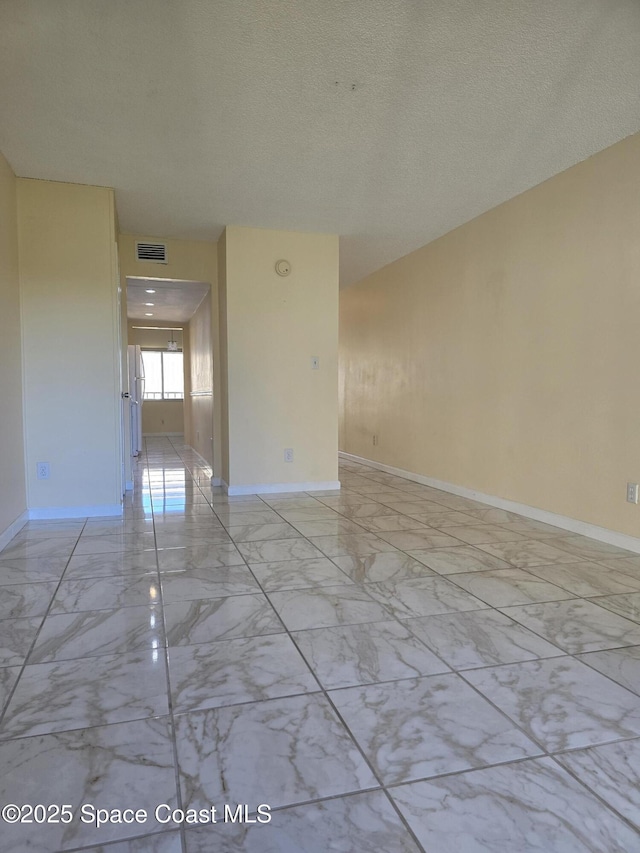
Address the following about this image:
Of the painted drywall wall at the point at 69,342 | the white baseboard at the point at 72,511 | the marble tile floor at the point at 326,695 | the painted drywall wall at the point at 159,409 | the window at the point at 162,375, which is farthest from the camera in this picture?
the window at the point at 162,375

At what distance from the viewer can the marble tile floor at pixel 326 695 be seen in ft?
3.38

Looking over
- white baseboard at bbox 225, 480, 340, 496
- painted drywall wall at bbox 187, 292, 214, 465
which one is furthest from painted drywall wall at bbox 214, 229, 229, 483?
painted drywall wall at bbox 187, 292, 214, 465

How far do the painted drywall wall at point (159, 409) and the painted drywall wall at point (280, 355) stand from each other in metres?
6.79

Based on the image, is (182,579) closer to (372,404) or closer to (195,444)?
(372,404)

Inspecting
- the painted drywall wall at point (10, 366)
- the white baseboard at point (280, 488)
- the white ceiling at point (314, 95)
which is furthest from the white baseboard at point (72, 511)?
the white ceiling at point (314, 95)

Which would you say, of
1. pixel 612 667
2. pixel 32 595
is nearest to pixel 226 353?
pixel 32 595

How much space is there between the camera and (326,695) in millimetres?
1475

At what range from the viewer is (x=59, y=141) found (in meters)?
2.97

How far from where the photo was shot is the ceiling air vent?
15.6 ft

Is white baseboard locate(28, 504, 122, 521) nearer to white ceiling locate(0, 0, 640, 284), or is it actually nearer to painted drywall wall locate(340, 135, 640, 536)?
white ceiling locate(0, 0, 640, 284)

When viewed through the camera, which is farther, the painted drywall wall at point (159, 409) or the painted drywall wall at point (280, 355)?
the painted drywall wall at point (159, 409)

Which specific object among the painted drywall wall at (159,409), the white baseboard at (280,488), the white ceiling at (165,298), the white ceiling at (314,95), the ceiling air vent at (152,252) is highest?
the white ceiling at (314,95)

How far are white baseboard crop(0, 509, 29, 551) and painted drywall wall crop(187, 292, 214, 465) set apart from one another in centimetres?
209

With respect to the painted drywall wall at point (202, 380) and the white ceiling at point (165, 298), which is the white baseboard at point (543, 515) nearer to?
the painted drywall wall at point (202, 380)
